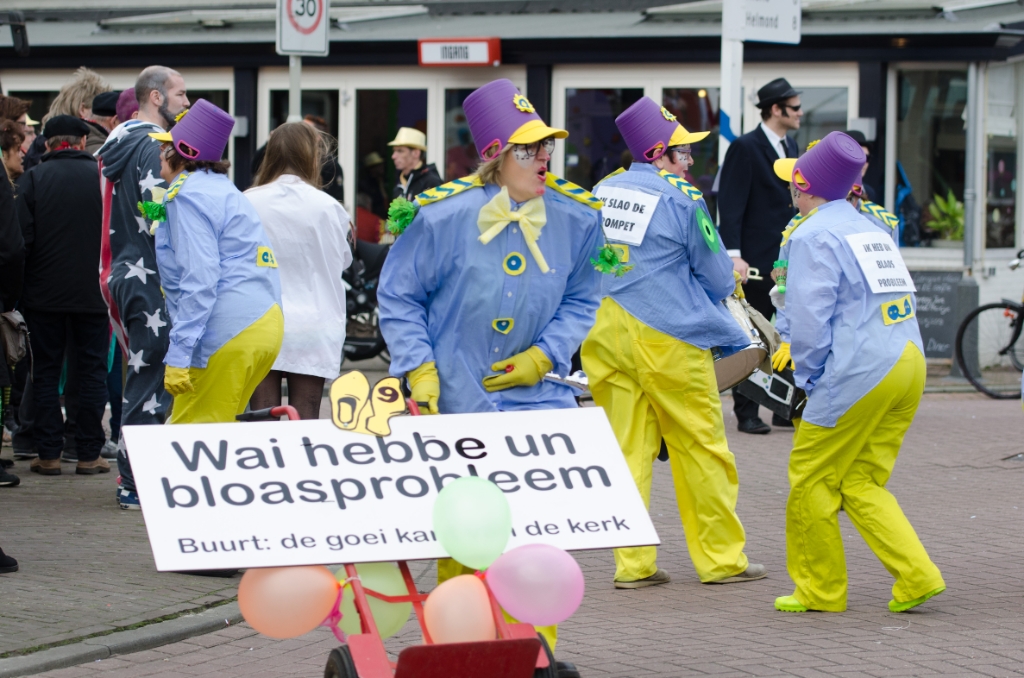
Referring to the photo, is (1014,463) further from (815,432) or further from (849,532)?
(815,432)

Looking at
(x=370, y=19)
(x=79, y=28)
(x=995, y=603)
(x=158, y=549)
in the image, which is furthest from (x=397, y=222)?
(x=79, y=28)

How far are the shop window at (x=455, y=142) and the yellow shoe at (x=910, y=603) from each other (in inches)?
414

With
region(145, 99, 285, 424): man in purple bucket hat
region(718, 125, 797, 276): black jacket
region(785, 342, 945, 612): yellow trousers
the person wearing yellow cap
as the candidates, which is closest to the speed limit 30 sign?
the person wearing yellow cap

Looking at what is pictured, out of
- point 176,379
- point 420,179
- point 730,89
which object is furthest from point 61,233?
point 730,89

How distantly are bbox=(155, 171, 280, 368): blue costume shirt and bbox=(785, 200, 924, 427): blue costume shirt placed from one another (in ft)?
7.28

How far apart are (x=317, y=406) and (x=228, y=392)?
0.93 m

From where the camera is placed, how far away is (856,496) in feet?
18.7

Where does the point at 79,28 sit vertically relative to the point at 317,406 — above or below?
above

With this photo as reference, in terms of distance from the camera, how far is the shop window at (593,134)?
49.6 feet

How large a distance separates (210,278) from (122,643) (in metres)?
1.52

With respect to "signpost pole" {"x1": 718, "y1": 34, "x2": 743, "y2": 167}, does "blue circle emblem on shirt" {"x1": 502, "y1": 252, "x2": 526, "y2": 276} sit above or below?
below

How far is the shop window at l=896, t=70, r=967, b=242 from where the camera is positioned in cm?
1435

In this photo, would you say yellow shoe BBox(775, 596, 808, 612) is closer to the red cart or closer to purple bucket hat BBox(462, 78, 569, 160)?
the red cart

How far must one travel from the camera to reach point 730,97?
1212 cm
